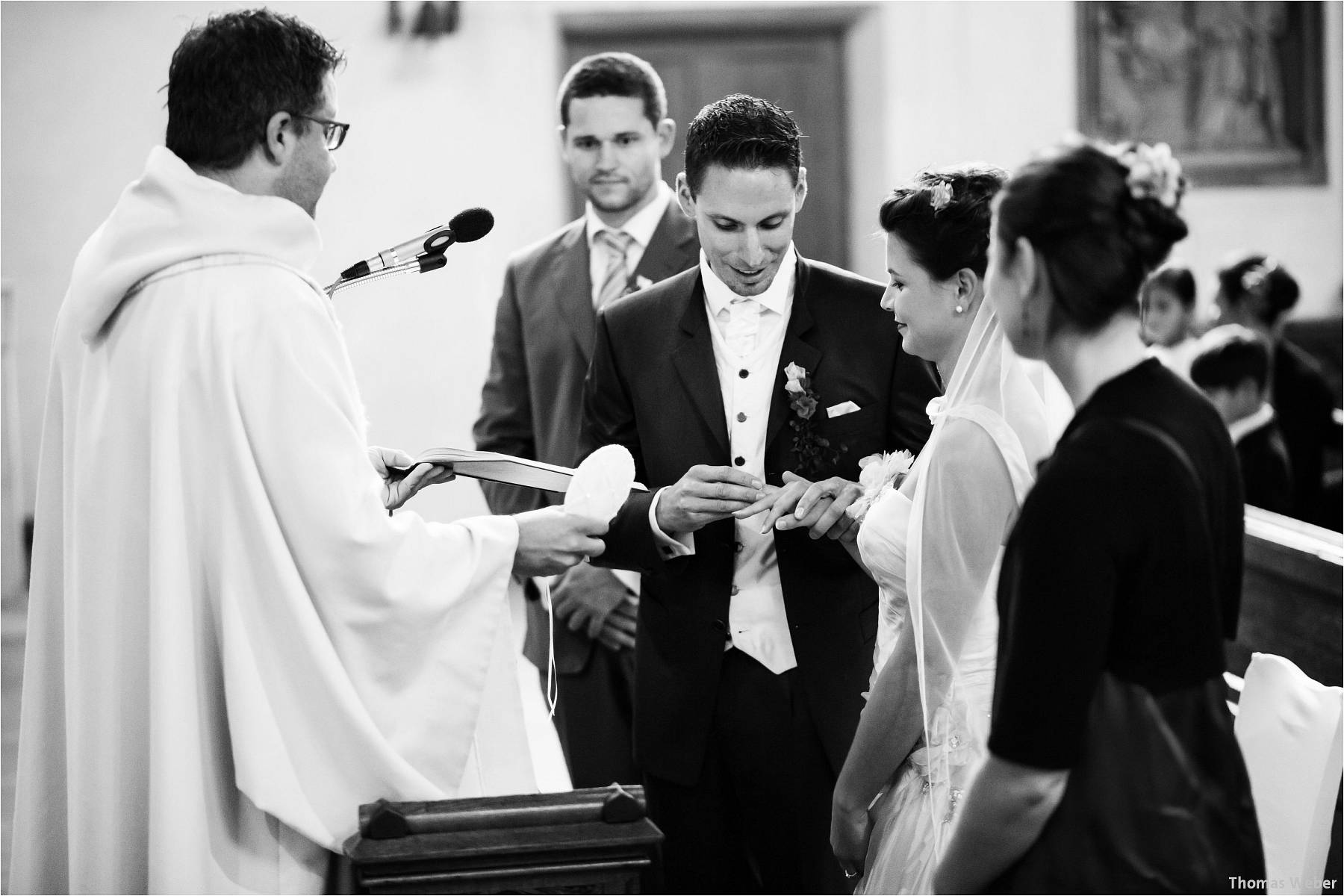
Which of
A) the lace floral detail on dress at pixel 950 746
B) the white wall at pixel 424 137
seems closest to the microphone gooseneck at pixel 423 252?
the lace floral detail on dress at pixel 950 746

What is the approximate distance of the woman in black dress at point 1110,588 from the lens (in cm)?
143

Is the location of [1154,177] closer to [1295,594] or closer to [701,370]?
[701,370]

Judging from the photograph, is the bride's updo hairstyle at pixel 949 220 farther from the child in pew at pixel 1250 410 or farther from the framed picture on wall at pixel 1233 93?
the framed picture on wall at pixel 1233 93

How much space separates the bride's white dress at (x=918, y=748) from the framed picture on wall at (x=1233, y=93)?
5.48 meters

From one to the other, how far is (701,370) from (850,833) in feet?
3.09

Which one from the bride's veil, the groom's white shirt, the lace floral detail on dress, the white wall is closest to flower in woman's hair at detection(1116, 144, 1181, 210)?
the bride's veil

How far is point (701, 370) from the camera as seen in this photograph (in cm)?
270

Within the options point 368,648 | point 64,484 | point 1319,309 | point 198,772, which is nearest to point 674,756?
point 368,648

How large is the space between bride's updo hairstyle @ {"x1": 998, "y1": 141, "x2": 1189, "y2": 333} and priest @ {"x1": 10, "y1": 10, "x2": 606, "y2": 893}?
3.33 ft

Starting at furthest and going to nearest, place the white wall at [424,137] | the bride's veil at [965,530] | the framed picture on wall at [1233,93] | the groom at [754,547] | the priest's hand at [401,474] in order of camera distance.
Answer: the framed picture on wall at [1233,93] → the white wall at [424,137] → the groom at [754,547] → the priest's hand at [401,474] → the bride's veil at [965,530]

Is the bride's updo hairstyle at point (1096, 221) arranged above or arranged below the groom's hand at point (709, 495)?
above

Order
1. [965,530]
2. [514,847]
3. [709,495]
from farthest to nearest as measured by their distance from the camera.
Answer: [709,495] < [965,530] < [514,847]

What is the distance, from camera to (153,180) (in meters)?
2.07

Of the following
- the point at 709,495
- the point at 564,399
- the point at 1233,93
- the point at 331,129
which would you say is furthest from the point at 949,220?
the point at 1233,93
